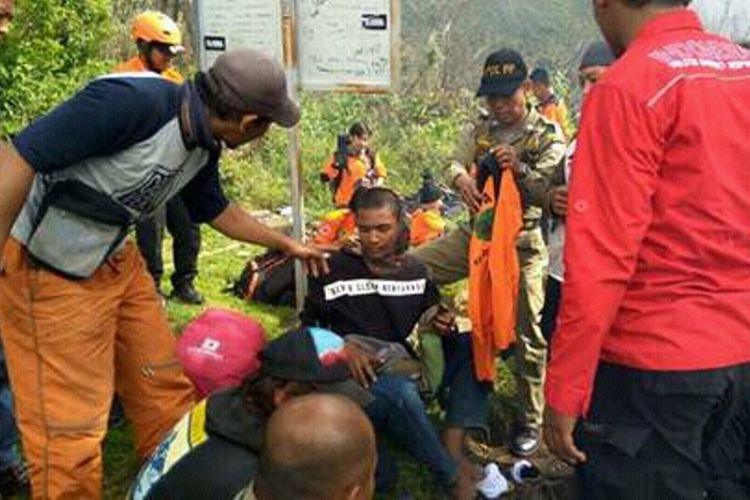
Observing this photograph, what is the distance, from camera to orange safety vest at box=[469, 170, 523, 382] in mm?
3582

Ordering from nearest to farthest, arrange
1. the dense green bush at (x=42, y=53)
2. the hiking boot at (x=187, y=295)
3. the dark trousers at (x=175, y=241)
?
1. the dark trousers at (x=175, y=241)
2. the hiking boot at (x=187, y=295)
3. the dense green bush at (x=42, y=53)

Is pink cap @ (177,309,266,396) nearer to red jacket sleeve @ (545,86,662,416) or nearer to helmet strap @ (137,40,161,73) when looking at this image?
red jacket sleeve @ (545,86,662,416)

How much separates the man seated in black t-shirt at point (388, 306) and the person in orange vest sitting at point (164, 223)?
77.9 inches

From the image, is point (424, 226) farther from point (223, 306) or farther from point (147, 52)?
point (147, 52)

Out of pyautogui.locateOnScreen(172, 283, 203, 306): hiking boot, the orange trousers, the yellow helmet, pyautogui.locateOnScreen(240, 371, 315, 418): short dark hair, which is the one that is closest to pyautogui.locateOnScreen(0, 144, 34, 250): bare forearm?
the orange trousers

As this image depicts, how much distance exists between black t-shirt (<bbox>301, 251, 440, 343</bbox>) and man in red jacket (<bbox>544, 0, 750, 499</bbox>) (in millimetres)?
1531

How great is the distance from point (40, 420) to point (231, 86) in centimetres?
124

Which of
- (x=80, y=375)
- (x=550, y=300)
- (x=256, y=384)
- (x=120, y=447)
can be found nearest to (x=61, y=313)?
(x=80, y=375)

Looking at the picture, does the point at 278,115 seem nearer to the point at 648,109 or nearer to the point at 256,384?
the point at 256,384

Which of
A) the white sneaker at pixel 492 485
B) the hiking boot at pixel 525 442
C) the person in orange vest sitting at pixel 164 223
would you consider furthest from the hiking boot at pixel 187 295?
the white sneaker at pixel 492 485

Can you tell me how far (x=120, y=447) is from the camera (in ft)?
12.5

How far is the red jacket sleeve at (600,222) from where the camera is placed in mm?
1964

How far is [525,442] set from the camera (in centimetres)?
394

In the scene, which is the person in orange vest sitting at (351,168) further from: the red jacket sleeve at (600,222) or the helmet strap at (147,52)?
the red jacket sleeve at (600,222)
